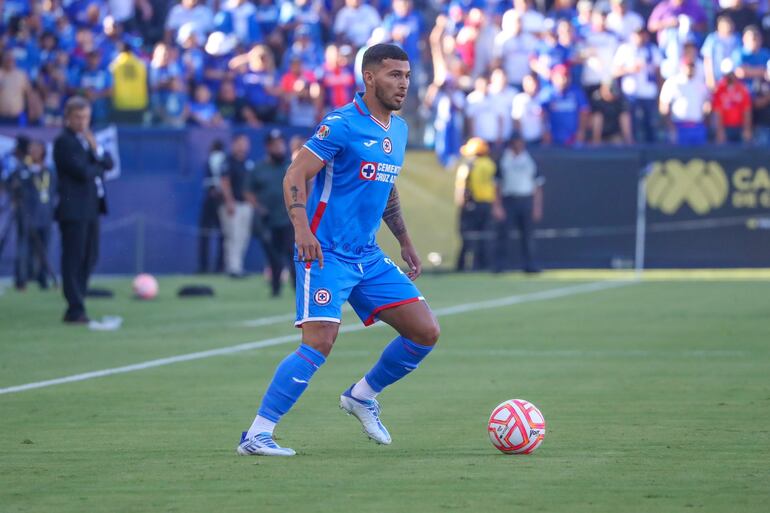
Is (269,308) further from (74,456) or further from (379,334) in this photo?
(74,456)

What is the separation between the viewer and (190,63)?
92.9 feet

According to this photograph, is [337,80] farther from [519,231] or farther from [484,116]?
[519,231]

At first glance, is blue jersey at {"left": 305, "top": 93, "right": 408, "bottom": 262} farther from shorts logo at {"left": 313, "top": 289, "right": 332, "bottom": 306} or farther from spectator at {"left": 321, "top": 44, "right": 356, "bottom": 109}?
spectator at {"left": 321, "top": 44, "right": 356, "bottom": 109}

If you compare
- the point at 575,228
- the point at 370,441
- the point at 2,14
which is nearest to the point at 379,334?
the point at 370,441

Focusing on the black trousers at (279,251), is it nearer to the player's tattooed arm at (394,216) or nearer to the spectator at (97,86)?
the spectator at (97,86)

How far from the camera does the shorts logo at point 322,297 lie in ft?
26.5

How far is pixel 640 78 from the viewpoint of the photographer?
2834 centimetres

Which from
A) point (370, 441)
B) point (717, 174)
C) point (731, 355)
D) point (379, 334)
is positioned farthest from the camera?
point (717, 174)

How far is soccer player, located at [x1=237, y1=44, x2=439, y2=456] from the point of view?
799 cm

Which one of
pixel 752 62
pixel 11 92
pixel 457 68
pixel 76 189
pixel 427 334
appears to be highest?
pixel 752 62

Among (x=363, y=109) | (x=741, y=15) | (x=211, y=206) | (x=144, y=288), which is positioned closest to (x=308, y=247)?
(x=363, y=109)

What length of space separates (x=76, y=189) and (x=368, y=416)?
354 inches

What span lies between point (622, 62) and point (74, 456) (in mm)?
21808

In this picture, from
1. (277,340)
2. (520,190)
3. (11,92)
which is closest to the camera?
(277,340)
